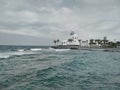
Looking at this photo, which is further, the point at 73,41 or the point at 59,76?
the point at 73,41

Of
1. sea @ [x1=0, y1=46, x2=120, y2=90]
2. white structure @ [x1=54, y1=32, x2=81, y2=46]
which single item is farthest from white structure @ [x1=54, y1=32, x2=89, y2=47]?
sea @ [x1=0, y1=46, x2=120, y2=90]

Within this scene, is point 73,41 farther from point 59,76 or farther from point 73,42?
point 59,76

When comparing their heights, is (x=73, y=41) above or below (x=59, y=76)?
above

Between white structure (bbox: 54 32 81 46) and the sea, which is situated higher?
white structure (bbox: 54 32 81 46)

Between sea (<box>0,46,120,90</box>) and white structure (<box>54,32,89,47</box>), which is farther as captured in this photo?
white structure (<box>54,32,89,47</box>)

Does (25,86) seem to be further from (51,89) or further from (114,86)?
(114,86)

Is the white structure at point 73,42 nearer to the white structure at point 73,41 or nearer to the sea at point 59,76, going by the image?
the white structure at point 73,41

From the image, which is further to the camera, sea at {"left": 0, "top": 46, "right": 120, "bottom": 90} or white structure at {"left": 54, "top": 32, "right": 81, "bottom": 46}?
white structure at {"left": 54, "top": 32, "right": 81, "bottom": 46}

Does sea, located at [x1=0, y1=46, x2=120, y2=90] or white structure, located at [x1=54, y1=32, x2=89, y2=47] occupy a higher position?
white structure, located at [x1=54, y1=32, x2=89, y2=47]

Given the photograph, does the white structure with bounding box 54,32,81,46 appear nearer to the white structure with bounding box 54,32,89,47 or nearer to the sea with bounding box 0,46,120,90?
the white structure with bounding box 54,32,89,47

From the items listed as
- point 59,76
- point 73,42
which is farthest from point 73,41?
point 59,76

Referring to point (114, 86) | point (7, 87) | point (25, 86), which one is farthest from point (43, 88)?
point (114, 86)

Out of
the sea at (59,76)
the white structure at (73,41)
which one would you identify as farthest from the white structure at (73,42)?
the sea at (59,76)

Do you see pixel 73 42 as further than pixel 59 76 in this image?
Yes
